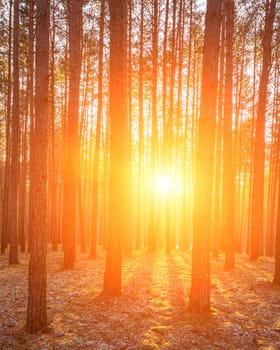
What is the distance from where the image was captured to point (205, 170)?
5.41 metres

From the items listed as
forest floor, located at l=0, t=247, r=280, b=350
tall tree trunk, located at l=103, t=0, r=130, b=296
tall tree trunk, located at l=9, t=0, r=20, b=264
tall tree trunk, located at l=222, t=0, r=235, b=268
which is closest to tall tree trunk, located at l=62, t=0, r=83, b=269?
forest floor, located at l=0, t=247, r=280, b=350

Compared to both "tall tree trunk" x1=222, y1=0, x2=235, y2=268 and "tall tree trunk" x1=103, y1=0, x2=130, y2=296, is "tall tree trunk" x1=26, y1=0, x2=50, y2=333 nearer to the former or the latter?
"tall tree trunk" x1=103, y1=0, x2=130, y2=296

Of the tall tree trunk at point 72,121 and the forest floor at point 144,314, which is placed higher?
the tall tree trunk at point 72,121

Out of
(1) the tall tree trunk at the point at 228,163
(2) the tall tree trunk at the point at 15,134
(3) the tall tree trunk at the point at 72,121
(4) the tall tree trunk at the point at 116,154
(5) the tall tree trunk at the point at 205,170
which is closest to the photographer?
(5) the tall tree trunk at the point at 205,170

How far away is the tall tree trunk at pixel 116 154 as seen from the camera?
20.5ft

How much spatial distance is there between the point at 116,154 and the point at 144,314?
339 centimetres

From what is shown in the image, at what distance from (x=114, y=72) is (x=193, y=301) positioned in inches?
205

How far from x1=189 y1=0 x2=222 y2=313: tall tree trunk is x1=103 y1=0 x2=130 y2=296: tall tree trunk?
1759 mm

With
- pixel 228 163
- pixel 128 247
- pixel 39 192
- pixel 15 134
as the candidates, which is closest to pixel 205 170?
pixel 39 192

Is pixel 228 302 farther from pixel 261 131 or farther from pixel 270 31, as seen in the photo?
pixel 270 31

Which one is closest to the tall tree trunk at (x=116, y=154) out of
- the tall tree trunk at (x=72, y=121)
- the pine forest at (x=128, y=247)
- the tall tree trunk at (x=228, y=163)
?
the pine forest at (x=128, y=247)

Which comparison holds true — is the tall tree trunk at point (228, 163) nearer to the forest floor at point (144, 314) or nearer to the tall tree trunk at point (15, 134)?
the forest floor at point (144, 314)

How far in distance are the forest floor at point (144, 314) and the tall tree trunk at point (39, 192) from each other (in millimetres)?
439

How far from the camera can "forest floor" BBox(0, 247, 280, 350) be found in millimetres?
4285
